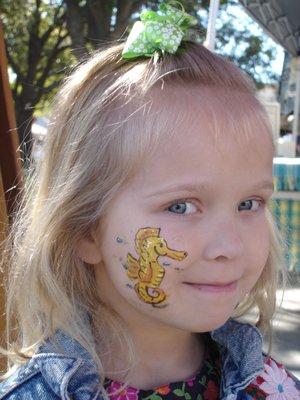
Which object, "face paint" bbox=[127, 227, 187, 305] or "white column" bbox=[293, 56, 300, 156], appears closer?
"face paint" bbox=[127, 227, 187, 305]

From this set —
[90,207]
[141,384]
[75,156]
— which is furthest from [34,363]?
[75,156]

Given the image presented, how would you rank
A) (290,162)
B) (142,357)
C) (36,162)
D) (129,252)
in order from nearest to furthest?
(129,252) < (142,357) < (36,162) < (290,162)

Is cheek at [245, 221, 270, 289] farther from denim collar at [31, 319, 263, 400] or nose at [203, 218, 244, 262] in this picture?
denim collar at [31, 319, 263, 400]

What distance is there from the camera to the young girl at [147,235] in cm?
130

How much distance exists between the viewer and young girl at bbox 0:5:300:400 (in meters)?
1.30

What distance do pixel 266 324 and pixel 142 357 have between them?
1.32 ft

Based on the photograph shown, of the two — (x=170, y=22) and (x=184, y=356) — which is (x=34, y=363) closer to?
(x=184, y=356)

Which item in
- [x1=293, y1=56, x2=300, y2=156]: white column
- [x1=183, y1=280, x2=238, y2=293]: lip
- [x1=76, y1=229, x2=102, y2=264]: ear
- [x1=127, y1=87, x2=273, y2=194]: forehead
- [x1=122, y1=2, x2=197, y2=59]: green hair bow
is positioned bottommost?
[x1=293, y1=56, x2=300, y2=156]: white column

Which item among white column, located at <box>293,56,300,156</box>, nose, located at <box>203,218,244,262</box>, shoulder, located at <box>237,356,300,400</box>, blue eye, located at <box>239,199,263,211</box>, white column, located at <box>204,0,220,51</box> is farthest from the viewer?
white column, located at <box>293,56,300,156</box>

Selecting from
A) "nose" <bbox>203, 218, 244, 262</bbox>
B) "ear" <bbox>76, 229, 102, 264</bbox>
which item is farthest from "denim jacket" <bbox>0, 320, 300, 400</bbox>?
"nose" <bbox>203, 218, 244, 262</bbox>

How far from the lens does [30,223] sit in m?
1.56

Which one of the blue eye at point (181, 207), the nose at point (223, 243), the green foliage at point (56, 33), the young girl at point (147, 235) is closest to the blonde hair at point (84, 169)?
the young girl at point (147, 235)

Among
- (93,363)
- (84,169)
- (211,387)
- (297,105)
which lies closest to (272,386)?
(211,387)

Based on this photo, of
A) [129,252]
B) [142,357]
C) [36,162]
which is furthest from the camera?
[36,162]
